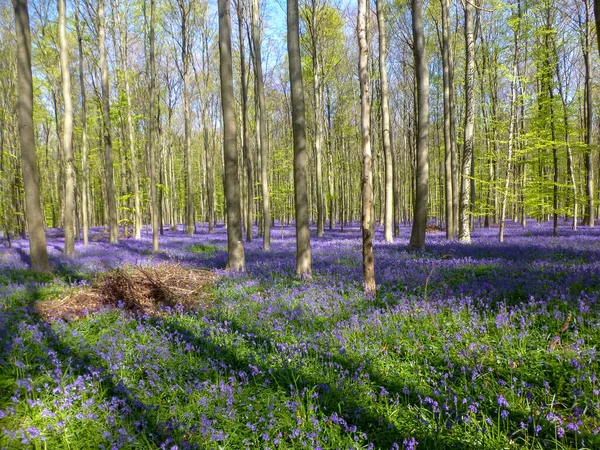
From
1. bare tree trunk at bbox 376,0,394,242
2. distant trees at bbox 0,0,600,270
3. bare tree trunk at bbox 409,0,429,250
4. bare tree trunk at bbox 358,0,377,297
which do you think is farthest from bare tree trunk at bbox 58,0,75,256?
bare tree trunk at bbox 409,0,429,250

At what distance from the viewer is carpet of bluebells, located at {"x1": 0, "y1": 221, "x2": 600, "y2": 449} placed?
2.71 metres

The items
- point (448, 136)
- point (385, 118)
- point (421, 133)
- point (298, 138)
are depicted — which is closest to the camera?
point (298, 138)

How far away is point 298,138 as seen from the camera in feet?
28.6

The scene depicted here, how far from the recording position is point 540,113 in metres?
18.1

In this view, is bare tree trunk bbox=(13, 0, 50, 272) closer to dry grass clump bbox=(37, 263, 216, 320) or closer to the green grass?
dry grass clump bbox=(37, 263, 216, 320)

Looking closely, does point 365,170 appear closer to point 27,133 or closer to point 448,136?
point 27,133

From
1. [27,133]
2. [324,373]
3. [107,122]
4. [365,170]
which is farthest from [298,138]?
[107,122]

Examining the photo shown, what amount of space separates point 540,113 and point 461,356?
20073 millimetres

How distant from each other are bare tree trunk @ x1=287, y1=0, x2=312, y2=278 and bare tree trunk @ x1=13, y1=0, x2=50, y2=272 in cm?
769

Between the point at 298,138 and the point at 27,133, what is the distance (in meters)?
7.93

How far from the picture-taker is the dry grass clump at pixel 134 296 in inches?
246

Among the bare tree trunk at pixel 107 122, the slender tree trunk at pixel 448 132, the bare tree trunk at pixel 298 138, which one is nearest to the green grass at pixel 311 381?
the bare tree trunk at pixel 298 138

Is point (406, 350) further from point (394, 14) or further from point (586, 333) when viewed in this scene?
point (394, 14)

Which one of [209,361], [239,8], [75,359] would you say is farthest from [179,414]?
[239,8]
